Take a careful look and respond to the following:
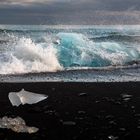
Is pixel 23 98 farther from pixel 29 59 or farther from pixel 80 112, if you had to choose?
pixel 29 59

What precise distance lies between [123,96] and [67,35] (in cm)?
1243

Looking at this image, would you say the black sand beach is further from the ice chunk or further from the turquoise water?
the turquoise water

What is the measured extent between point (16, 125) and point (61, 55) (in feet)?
38.2

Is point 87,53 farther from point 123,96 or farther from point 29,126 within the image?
point 29,126

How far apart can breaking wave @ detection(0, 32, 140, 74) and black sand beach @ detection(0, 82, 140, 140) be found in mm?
4384

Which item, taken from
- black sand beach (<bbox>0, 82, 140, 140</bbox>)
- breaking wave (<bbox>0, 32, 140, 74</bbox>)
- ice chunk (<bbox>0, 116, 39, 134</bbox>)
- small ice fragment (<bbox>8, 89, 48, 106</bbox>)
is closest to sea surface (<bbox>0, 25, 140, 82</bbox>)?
breaking wave (<bbox>0, 32, 140, 74</bbox>)

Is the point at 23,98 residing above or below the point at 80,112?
above

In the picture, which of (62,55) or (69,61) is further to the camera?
(62,55)

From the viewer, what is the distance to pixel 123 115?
721cm

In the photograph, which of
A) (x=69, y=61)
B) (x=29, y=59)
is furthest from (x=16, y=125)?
(x=69, y=61)

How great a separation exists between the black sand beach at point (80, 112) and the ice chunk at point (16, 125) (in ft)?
0.38

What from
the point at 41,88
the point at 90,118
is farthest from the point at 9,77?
the point at 90,118

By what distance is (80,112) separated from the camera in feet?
24.6

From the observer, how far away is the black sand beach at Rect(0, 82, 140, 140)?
6.13 metres
